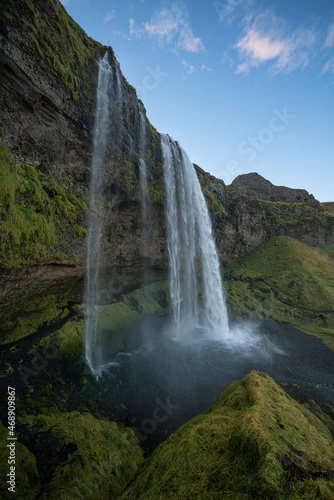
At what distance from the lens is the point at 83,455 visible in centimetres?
507

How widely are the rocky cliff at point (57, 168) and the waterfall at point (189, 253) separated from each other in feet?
4.73

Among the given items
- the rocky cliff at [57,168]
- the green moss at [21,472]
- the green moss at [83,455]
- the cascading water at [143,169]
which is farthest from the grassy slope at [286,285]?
the green moss at [21,472]

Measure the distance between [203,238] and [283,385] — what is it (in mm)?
15687

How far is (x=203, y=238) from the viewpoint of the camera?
77.9 ft

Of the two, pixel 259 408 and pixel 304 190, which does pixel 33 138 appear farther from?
pixel 304 190

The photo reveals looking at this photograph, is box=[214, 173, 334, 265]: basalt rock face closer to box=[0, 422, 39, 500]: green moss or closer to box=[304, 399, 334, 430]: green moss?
box=[304, 399, 334, 430]: green moss

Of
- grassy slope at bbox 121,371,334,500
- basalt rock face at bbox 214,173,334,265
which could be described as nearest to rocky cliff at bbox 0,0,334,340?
grassy slope at bbox 121,371,334,500

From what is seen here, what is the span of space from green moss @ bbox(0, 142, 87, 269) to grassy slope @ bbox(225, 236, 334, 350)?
802 inches

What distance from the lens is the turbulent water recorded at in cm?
1323

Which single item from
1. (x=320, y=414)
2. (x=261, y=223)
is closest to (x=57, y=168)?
(x=320, y=414)

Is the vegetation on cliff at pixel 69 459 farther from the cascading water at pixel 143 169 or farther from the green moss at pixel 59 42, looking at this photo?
the green moss at pixel 59 42

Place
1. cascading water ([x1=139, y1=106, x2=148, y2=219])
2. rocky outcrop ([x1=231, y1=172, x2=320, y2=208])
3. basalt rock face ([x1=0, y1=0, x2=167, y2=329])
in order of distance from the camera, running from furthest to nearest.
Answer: rocky outcrop ([x1=231, y1=172, x2=320, y2=208]) < cascading water ([x1=139, y1=106, x2=148, y2=219]) < basalt rock face ([x1=0, y1=0, x2=167, y2=329])

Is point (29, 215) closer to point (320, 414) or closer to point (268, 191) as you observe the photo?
point (320, 414)

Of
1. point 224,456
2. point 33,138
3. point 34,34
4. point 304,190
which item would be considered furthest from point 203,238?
point 304,190
